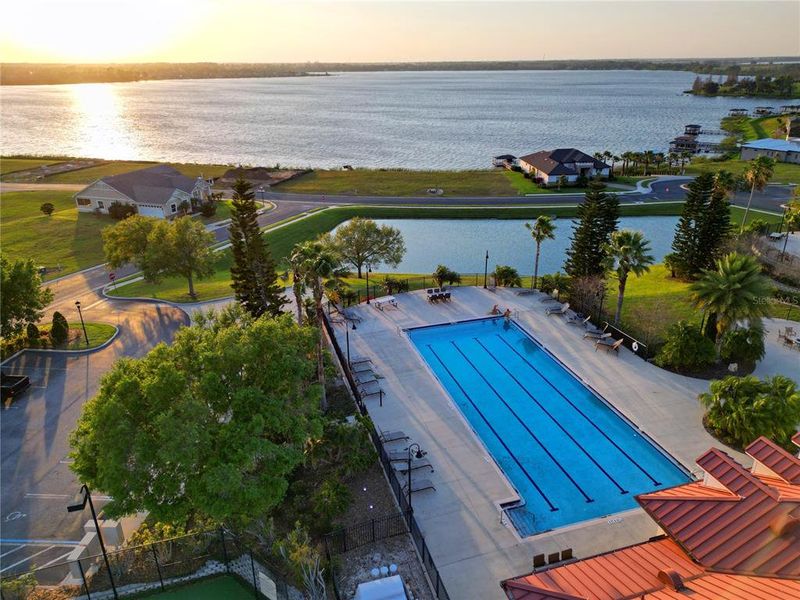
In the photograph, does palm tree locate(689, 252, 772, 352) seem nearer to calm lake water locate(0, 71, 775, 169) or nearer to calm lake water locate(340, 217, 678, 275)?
calm lake water locate(340, 217, 678, 275)

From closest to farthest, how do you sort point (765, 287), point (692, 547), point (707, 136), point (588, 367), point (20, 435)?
point (692, 547)
point (20, 435)
point (765, 287)
point (588, 367)
point (707, 136)

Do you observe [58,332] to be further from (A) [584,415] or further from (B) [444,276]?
(A) [584,415]

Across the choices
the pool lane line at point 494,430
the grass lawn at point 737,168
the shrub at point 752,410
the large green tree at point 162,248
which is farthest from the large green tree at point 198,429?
the grass lawn at point 737,168

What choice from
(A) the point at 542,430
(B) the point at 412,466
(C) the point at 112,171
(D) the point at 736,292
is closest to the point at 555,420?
(A) the point at 542,430

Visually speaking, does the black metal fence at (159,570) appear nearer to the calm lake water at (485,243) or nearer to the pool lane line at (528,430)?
the pool lane line at (528,430)

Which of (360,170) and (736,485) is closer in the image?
(736,485)

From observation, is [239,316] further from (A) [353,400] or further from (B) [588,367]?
(B) [588,367]

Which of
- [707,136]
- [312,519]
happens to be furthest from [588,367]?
[707,136]
